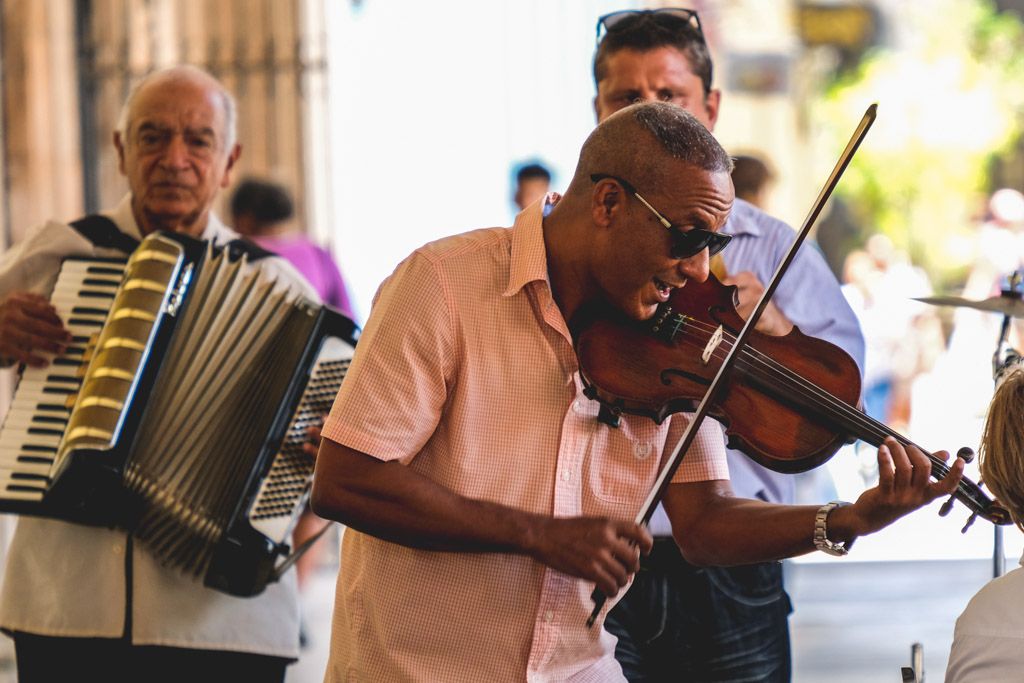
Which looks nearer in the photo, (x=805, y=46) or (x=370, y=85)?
(x=370, y=85)

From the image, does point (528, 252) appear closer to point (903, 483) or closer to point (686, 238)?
point (686, 238)

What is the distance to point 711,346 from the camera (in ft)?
7.84

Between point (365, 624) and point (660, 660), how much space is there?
0.75 meters

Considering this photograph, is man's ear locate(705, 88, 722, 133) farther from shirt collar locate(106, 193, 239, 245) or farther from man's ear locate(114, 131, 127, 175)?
man's ear locate(114, 131, 127, 175)

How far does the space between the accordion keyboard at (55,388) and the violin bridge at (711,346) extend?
129 centimetres

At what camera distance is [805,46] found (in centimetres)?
2158

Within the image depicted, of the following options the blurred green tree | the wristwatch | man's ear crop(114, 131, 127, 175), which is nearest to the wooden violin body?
the wristwatch

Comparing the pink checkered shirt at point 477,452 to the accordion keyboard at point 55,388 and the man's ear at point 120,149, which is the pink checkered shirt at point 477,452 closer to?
the accordion keyboard at point 55,388

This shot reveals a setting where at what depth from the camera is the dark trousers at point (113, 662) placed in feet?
9.80

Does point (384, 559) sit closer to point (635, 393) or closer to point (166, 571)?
point (635, 393)

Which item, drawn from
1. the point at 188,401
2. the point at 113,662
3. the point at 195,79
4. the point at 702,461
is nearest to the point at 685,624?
the point at 702,461

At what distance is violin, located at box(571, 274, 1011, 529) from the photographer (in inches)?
89.4

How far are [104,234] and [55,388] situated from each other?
0.36 metres

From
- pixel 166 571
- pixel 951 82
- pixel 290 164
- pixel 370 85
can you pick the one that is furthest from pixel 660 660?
pixel 951 82
